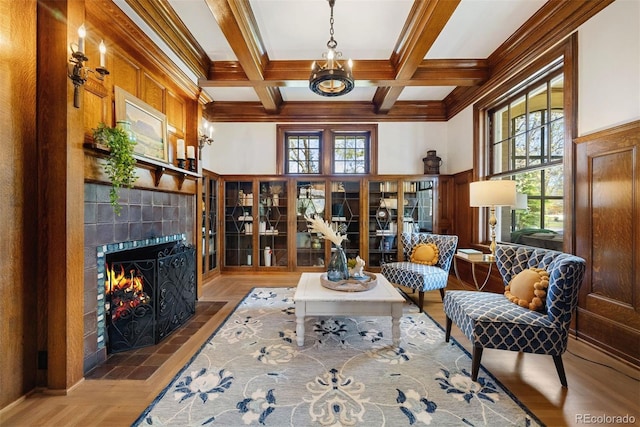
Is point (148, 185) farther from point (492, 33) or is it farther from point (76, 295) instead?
point (492, 33)

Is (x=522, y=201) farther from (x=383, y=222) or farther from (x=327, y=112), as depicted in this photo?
(x=327, y=112)

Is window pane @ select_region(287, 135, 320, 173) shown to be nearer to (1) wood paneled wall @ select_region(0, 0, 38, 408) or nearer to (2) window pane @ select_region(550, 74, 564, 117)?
(2) window pane @ select_region(550, 74, 564, 117)

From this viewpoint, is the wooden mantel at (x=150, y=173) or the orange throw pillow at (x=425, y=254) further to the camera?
the orange throw pillow at (x=425, y=254)

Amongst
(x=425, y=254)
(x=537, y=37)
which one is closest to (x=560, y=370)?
(x=425, y=254)

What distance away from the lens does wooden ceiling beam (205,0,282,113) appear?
7.55ft

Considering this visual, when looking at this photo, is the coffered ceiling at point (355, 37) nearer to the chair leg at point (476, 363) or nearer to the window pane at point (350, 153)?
the window pane at point (350, 153)

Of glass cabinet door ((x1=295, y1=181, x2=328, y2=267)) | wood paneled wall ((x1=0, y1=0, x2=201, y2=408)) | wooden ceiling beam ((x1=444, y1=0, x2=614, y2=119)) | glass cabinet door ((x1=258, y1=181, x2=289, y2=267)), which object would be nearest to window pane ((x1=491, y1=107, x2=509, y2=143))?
wooden ceiling beam ((x1=444, y1=0, x2=614, y2=119))

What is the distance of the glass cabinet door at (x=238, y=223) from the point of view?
16.2 ft

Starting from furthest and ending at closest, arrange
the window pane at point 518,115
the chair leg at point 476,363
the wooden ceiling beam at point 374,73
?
1. the wooden ceiling beam at point 374,73
2. the window pane at point 518,115
3. the chair leg at point 476,363

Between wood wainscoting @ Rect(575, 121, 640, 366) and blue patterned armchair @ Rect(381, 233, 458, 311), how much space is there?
4.01 feet

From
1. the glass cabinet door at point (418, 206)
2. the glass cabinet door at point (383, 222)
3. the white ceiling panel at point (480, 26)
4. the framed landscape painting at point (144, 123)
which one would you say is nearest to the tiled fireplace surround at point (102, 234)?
the framed landscape painting at point (144, 123)

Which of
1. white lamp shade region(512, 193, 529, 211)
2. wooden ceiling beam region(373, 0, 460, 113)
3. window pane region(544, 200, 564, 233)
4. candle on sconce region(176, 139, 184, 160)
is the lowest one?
window pane region(544, 200, 564, 233)

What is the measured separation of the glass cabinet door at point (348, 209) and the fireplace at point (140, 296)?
9.50 feet

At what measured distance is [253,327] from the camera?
2.68 meters
